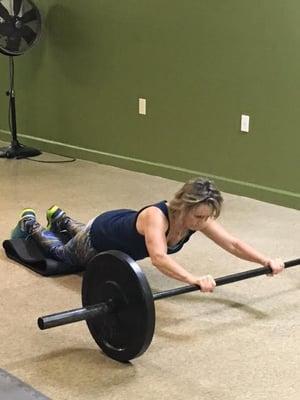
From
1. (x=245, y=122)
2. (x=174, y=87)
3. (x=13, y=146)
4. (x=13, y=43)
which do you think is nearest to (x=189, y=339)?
(x=245, y=122)

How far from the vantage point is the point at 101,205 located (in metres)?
4.51

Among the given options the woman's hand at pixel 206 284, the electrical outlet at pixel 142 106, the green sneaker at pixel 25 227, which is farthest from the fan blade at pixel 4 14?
the woman's hand at pixel 206 284

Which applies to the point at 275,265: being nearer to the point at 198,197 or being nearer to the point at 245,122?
the point at 198,197

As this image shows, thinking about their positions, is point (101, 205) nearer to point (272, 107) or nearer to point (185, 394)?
point (272, 107)

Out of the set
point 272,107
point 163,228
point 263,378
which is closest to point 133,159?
point 272,107

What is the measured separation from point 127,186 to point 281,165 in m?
1.12

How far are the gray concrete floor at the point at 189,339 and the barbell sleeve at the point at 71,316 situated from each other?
0.19 m

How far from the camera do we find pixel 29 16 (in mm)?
5727

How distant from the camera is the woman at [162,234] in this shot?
8.68ft

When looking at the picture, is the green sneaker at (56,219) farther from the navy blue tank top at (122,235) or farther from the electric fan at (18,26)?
the electric fan at (18,26)

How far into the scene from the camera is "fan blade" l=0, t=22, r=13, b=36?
18.3 ft

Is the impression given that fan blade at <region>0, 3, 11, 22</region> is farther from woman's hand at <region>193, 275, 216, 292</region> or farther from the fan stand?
woman's hand at <region>193, 275, 216, 292</region>

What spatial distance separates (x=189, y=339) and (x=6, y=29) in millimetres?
3763

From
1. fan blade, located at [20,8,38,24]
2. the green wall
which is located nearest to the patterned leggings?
the green wall
